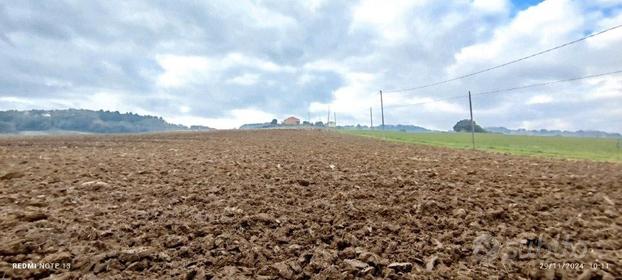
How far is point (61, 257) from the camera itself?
354 centimetres

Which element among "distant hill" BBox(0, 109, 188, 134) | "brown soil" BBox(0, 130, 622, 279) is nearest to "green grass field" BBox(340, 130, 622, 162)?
"brown soil" BBox(0, 130, 622, 279)

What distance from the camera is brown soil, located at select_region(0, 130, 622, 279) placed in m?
3.50

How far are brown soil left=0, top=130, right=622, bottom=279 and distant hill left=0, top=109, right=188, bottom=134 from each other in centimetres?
15332

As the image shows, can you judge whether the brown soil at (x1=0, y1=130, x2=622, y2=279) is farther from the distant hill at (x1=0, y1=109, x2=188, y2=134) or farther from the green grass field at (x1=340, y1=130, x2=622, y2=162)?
the distant hill at (x1=0, y1=109, x2=188, y2=134)

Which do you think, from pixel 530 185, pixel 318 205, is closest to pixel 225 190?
pixel 318 205

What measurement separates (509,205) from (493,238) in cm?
197

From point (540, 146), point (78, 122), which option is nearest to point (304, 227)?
point (540, 146)

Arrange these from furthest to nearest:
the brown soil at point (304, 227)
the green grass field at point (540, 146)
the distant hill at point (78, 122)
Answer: the distant hill at point (78, 122), the green grass field at point (540, 146), the brown soil at point (304, 227)

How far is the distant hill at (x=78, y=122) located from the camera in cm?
12781

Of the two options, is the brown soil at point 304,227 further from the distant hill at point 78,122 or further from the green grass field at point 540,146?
the distant hill at point 78,122

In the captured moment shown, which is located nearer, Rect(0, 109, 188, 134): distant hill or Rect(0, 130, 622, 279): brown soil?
Rect(0, 130, 622, 279): brown soil

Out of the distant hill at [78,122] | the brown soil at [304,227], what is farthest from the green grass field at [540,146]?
the distant hill at [78,122]

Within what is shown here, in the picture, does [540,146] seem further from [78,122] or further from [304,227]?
[78,122]

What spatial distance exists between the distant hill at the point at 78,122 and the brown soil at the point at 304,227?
153321 mm
